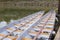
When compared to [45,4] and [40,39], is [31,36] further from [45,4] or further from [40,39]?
[45,4]

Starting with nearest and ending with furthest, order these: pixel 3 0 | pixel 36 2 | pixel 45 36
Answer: pixel 45 36 < pixel 36 2 < pixel 3 0

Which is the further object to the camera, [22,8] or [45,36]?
[22,8]

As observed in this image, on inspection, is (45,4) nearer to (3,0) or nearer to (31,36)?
(3,0)

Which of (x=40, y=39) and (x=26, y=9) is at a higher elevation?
(x=40, y=39)

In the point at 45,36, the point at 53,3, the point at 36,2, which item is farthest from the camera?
the point at 36,2

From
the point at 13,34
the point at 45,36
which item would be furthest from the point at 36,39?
the point at 13,34

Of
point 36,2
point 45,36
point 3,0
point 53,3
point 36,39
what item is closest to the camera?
point 36,39

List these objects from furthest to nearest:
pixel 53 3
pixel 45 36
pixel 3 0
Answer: pixel 3 0
pixel 53 3
pixel 45 36

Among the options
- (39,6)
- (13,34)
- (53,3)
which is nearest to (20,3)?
(39,6)

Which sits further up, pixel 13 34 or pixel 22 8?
pixel 13 34
